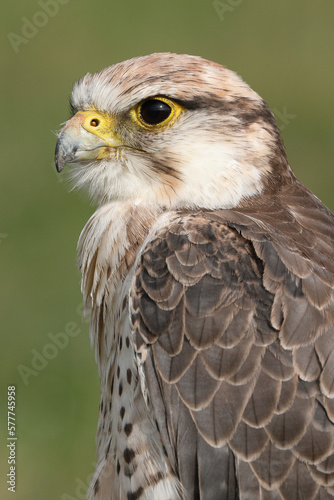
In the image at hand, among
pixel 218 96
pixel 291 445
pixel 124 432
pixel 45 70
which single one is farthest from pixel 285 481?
pixel 45 70

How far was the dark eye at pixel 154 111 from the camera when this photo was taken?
436 centimetres

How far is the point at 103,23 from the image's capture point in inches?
486

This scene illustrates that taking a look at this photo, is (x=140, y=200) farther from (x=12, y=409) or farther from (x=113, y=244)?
(x=12, y=409)

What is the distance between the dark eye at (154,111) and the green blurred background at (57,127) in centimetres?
313

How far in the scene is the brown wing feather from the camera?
3.75m

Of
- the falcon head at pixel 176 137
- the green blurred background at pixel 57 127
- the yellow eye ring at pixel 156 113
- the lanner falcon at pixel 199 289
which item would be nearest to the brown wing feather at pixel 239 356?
the lanner falcon at pixel 199 289

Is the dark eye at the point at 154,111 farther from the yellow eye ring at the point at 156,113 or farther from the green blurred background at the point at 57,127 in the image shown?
the green blurred background at the point at 57,127

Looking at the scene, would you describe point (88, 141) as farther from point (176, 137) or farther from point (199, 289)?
point (199, 289)

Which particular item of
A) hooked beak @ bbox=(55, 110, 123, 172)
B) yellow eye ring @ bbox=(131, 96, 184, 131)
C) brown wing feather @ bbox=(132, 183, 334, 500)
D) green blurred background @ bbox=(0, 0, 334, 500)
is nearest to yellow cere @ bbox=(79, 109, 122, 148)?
hooked beak @ bbox=(55, 110, 123, 172)

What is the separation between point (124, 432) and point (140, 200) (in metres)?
1.05

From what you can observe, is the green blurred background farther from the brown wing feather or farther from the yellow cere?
the yellow cere

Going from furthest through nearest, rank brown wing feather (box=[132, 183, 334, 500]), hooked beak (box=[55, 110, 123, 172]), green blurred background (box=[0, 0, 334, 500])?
green blurred background (box=[0, 0, 334, 500]) < hooked beak (box=[55, 110, 123, 172]) < brown wing feather (box=[132, 183, 334, 500])

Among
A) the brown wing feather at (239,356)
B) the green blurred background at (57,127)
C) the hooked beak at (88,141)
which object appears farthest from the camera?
the green blurred background at (57,127)

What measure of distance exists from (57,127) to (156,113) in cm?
613
